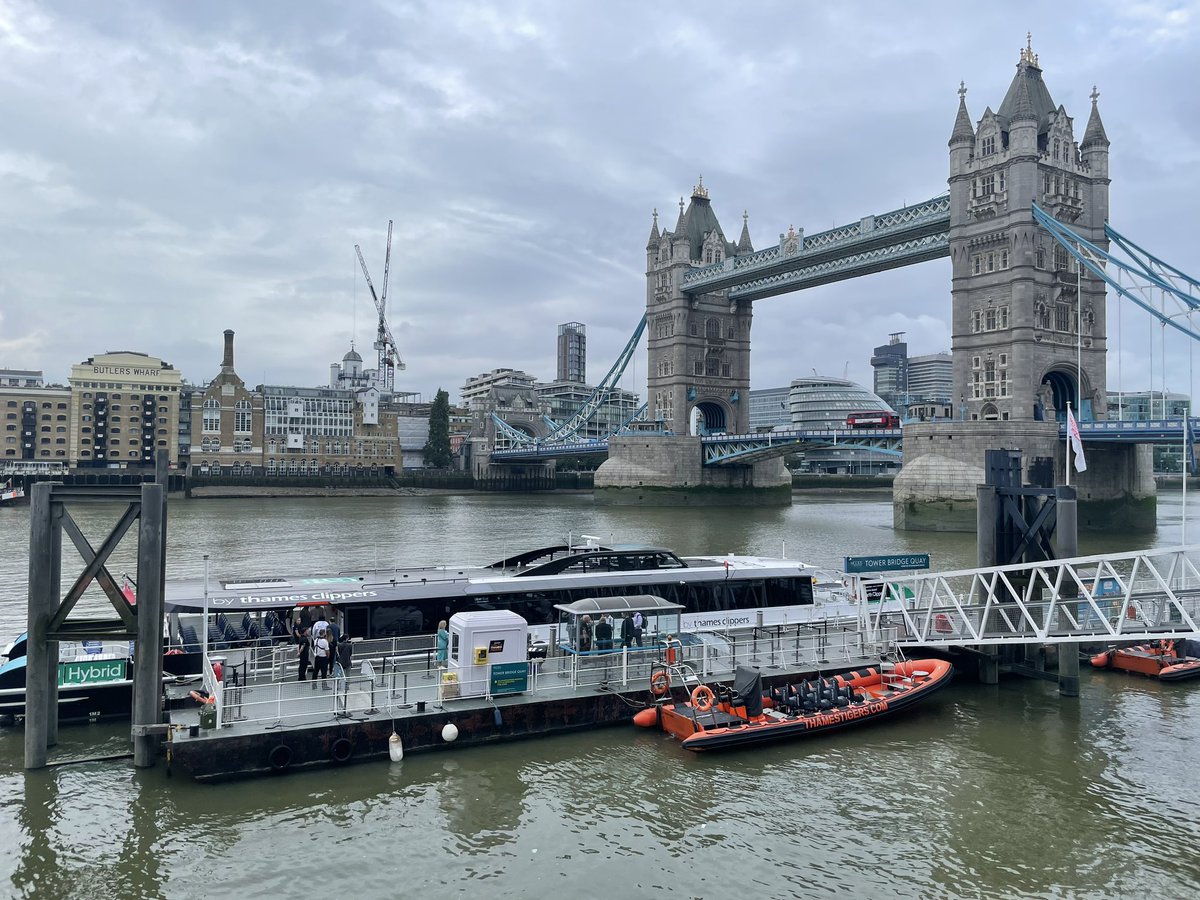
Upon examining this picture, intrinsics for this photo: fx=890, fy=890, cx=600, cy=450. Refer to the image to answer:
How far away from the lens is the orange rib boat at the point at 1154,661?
21703 mm

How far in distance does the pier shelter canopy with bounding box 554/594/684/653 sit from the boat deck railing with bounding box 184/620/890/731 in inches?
11.0

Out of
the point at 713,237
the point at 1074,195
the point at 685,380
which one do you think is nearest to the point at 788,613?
the point at 1074,195

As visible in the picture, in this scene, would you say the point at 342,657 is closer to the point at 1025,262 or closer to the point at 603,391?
the point at 1025,262

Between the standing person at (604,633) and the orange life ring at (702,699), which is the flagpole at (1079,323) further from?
the orange life ring at (702,699)

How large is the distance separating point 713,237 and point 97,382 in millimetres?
88125

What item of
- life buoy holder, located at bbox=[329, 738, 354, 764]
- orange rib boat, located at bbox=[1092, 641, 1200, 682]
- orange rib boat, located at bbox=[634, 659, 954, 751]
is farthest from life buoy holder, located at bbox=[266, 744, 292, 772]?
orange rib boat, located at bbox=[1092, 641, 1200, 682]

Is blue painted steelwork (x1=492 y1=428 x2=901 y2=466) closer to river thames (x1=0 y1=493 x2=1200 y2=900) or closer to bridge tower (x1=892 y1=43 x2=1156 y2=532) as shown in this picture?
bridge tower (x1=892 y1=43 x2=1156 y2=532)

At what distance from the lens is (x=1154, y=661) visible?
22.0 meters

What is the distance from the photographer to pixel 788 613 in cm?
2302

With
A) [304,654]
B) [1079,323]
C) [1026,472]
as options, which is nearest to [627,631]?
[304,654]

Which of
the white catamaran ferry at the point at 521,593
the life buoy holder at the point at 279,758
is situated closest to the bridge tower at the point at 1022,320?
the white catamaran ferry at the point at 521,593

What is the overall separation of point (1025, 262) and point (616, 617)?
58.4 metres

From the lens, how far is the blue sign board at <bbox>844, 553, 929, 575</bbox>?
22453 millimetres

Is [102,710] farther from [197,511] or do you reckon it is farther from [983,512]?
[197,511]
